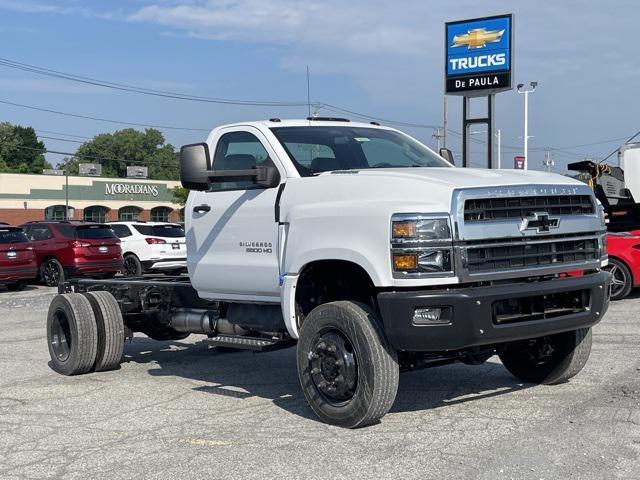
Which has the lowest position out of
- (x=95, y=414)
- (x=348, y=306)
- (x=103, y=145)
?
(x=95, y=414)

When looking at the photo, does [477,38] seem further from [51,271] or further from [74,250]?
[51,271]

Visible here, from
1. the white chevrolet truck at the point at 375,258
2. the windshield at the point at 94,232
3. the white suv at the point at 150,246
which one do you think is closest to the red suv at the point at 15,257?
the windshield at the point at 94,232

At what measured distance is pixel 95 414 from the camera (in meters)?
6.78

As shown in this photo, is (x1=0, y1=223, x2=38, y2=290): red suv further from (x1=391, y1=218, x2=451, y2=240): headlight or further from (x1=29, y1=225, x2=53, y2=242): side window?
(x1=391, y1=218, x2=451, y2=240): headlight

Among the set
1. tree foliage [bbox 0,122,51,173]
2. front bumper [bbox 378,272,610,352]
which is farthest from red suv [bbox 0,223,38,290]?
tree foliage [bbox 0,122,51,173]

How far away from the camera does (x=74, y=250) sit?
2047 centimetres

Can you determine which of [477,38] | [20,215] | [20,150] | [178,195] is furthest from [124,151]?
[477,38]

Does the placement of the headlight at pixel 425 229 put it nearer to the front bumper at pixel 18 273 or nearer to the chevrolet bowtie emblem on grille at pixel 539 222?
the chevrolet bowtie emblem on grille at pixel 539 222

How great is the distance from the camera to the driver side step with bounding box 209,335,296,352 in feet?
22.4

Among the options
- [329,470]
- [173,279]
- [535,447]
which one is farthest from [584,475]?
[173,279]

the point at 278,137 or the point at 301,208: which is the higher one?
the point at 278,137

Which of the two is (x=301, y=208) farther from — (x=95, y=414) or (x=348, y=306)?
(x=95, y=414)

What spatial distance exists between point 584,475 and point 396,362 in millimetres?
1482

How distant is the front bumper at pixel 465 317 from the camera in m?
5.47
